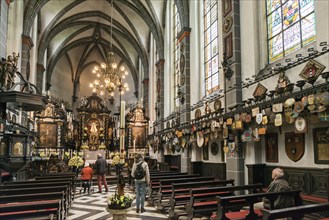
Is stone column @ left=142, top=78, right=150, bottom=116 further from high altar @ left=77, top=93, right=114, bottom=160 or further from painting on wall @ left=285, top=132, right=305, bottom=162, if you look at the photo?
painting on wall @ left=285, top=132, right=305, bottom=162

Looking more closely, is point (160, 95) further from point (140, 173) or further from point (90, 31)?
point (90, 31)

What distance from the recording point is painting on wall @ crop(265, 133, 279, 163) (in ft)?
23.6

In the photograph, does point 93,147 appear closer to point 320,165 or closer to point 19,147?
point 19,147

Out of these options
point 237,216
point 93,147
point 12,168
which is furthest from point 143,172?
point 93,147

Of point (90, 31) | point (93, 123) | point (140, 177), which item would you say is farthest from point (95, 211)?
point (90, 31)

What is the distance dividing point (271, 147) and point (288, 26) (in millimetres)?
3345

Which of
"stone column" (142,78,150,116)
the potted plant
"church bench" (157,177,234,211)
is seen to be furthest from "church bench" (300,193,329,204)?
"stone column" (142,78,150,116)

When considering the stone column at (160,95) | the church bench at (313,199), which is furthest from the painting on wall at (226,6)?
the stone column at (160,95)

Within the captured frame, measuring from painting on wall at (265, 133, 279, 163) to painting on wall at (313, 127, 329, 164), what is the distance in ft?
4.35

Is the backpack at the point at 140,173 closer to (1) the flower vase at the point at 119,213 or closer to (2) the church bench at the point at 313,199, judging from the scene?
(1) the flower vase at the point at 119,213

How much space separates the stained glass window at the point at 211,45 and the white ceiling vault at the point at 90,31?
527 cm

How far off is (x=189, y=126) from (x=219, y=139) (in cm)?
167

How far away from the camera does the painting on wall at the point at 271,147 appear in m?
7.18

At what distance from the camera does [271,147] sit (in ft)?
24.1
